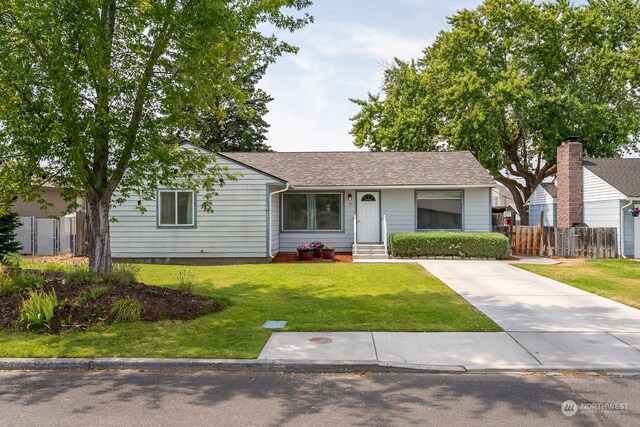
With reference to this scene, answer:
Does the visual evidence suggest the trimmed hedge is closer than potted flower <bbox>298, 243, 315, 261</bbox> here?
Yes

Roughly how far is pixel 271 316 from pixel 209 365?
253 centimetres

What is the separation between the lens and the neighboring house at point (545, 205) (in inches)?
1015

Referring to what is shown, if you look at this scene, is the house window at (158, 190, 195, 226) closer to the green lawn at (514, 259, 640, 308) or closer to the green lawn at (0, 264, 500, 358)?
the green lawn at (0, 264, 500, 358)

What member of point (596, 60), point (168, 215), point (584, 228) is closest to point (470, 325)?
point (168, 215)

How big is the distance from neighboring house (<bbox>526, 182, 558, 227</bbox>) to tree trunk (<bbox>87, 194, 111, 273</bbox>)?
73.1ft

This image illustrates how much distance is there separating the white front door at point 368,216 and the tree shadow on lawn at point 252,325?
9494 millimetres

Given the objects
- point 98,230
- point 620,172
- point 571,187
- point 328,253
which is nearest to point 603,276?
point 328,253

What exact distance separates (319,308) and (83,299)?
160 inches

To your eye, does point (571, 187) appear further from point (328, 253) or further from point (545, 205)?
point (328, 253)

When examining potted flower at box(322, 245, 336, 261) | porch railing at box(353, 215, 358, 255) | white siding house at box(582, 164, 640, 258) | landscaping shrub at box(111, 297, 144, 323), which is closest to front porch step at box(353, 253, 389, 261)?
porch railing at box(353, 215, 358, 255)

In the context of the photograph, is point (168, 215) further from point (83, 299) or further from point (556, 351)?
point (556, 351)

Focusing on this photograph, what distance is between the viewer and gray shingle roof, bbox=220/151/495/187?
19.6m

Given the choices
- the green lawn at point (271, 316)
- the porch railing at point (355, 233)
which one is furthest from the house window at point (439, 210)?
the green lawn at point (271, 316)

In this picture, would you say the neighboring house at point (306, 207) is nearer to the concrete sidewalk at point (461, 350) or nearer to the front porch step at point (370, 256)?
the front porch step at point (370, 256)
